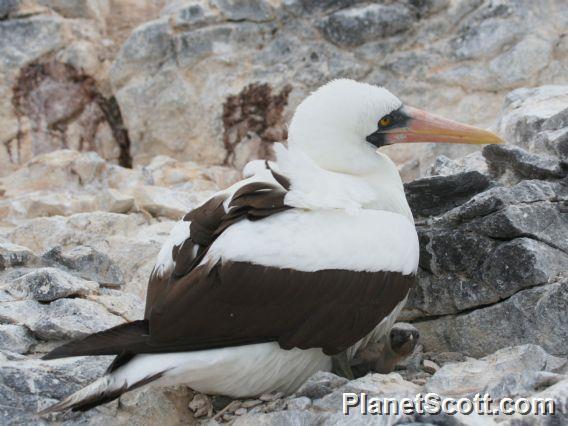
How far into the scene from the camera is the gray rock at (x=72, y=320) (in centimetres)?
400

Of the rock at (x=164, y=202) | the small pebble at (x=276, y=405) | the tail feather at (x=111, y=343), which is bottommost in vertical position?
the rock at (x=164, y=202)

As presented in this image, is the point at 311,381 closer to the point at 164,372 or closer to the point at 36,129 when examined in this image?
the point at 164,372

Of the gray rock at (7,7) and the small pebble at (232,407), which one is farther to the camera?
the gray rock at (7,7)

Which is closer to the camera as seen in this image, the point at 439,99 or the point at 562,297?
the point at 562,297

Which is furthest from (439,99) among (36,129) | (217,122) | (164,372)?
(164,372)

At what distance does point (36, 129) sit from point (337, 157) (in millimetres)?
4448

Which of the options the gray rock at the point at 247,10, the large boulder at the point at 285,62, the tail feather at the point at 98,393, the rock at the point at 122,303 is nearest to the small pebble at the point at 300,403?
the tail feather at the point at 98,393

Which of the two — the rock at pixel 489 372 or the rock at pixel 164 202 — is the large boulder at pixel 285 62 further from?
the rock at pixel 489 372

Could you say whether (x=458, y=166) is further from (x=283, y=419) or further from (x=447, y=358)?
(x=283, y=419)

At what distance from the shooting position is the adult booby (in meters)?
3.38

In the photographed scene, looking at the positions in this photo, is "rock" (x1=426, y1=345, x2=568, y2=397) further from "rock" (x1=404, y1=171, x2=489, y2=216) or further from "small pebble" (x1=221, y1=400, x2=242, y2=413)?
"rock" (x1=404, y1=171, x2=489, y2=216)

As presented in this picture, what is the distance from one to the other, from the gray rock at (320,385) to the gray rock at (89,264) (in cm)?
169

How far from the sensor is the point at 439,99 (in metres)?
7.58

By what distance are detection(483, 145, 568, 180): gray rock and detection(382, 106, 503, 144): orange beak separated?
109mm
